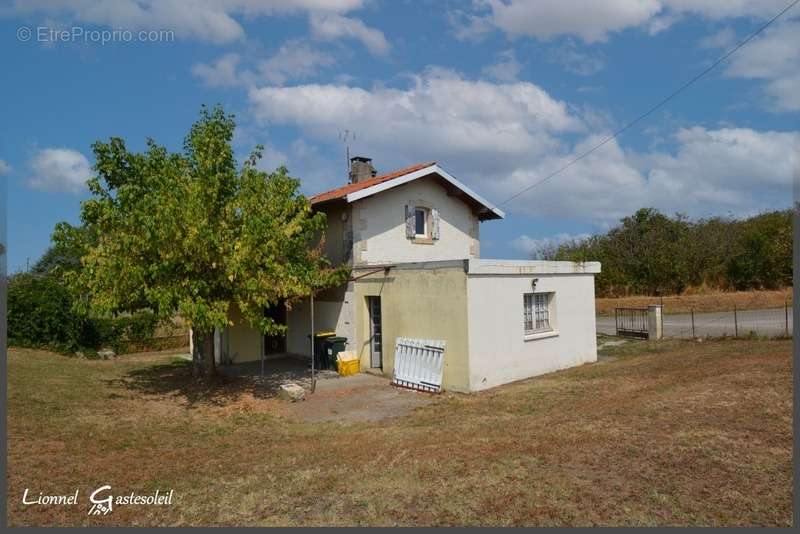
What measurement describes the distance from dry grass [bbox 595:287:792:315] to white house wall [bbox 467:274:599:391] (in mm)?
17185

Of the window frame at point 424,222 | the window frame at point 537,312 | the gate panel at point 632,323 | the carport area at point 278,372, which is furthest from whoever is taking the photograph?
the gate panel at point 632,323

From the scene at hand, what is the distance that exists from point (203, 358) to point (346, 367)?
11.7 feet

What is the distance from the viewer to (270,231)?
11.0 m

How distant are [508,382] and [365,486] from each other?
7433mm

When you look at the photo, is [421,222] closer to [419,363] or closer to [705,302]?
[419,363]

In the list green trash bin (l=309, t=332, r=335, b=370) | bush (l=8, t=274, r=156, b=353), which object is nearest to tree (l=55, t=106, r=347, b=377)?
green trash bin (l=309, t=332, r=335, b=370)

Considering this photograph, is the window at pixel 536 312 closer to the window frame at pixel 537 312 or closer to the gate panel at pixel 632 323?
the window frame at pixel 537 312

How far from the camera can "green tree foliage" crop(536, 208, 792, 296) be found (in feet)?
116

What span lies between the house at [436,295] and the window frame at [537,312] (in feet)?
0.10

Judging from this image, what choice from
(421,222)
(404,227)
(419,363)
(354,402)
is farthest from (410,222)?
(354,402)

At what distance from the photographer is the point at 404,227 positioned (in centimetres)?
1592

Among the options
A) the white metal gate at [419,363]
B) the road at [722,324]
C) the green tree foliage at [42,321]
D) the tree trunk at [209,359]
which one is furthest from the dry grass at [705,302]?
the green tree foliage at [42,321]

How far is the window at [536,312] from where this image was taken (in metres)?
13.8

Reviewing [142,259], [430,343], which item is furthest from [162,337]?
[430,343]
